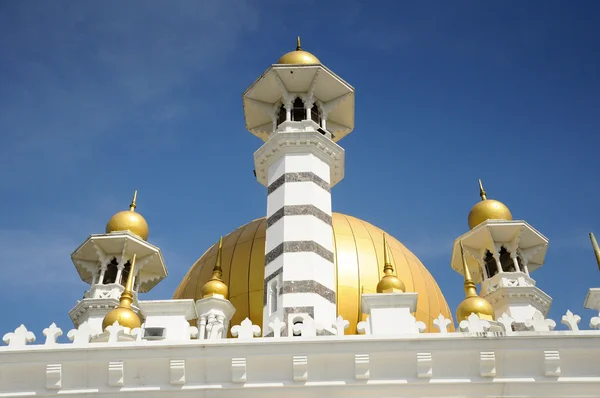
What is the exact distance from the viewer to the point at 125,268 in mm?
18781

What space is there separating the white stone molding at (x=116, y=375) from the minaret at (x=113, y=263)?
9.05 m

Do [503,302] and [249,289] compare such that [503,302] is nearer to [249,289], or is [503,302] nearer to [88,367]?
[249,289]

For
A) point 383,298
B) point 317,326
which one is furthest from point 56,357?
point 383,298

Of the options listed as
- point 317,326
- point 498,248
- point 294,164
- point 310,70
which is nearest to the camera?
point 317,326

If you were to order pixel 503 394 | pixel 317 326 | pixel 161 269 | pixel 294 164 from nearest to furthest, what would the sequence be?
pixel 503 394, pixel 317 326, pixel 294 164, pixel 161 269

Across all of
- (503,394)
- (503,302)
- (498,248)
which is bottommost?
(503,394)

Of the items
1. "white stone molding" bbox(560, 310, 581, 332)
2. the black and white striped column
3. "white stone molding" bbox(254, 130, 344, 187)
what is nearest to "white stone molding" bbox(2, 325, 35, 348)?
the black and white striped column

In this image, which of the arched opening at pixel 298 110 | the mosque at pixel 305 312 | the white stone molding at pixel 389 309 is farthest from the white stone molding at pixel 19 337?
the arched opening at pixel 298 110

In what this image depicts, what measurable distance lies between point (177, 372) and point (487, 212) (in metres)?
12.1

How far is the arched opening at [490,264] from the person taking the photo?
1800cm

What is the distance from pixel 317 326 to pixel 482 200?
34.0 ft

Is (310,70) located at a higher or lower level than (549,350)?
higher

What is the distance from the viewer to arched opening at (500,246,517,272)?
58.6 feet

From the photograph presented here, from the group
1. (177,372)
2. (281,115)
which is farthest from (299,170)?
(177,372)
